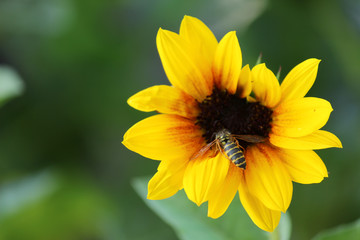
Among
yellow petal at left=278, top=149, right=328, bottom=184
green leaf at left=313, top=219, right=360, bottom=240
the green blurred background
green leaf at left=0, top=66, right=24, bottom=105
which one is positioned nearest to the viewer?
yellow petal at left=278, top=149, right=328, bottom=184

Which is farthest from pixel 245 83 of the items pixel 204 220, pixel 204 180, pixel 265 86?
pixel 204 220

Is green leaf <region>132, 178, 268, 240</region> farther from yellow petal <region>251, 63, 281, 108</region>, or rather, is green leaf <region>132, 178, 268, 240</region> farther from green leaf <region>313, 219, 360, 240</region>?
yellow petal <region>251, 63, 281, 108</region>

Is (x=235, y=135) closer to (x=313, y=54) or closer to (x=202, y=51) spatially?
(x=202, y=51)

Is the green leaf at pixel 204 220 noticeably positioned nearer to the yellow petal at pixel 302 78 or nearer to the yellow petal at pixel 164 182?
the yellow petal at pixel 164 182

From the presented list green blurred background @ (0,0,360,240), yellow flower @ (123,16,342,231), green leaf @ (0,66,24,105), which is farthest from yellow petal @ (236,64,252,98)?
green blurred background @ (0,0,360,240)

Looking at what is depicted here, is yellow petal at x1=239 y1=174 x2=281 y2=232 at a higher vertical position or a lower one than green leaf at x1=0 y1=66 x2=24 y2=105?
lower

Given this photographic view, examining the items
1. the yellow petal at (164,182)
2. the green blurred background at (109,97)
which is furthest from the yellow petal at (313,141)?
the green blurred background at (109,97)

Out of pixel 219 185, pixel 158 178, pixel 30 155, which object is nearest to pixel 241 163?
pixel 219 185

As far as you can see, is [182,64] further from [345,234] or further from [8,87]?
[8,87]
